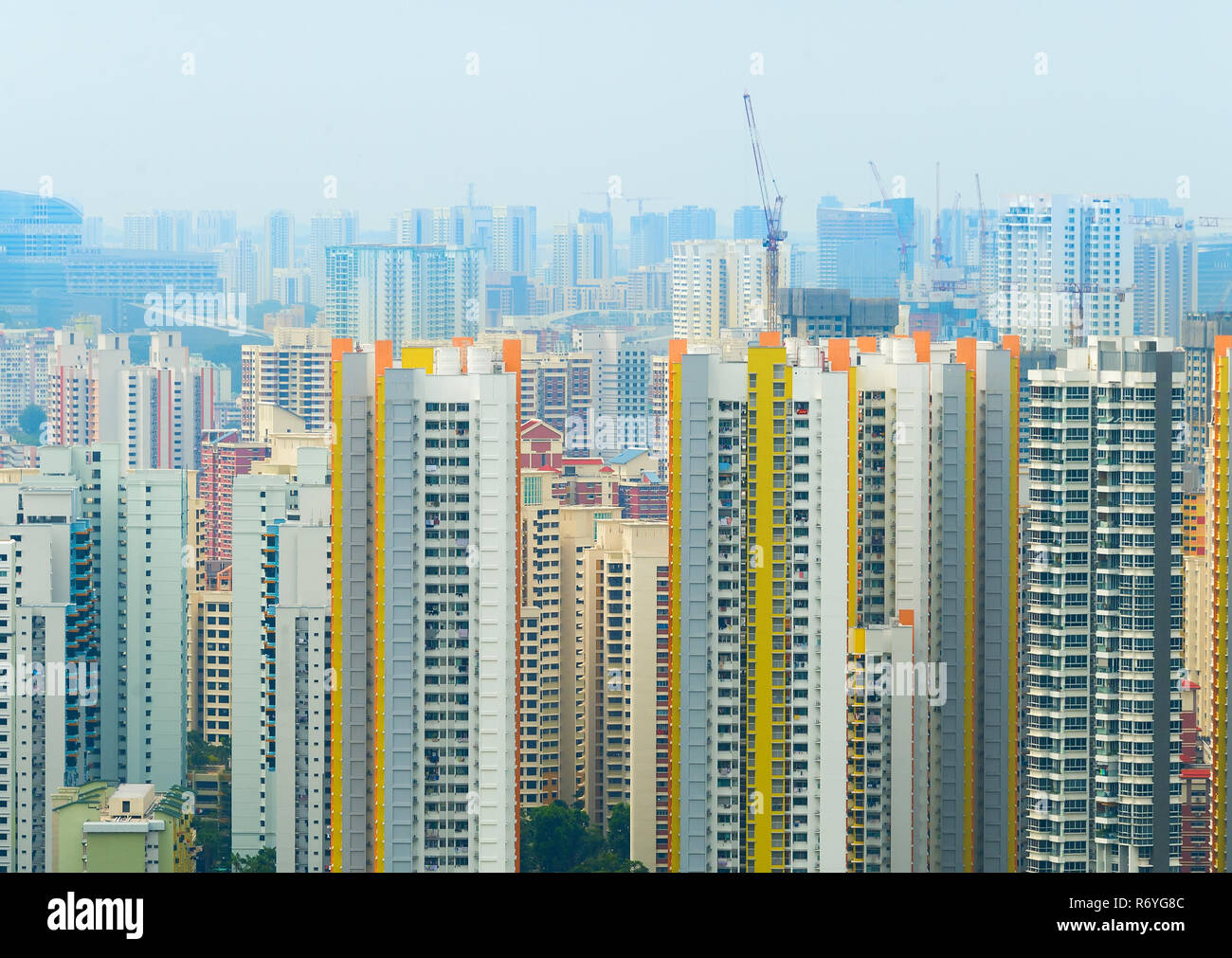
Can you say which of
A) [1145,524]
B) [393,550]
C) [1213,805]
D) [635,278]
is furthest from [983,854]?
[635,278]

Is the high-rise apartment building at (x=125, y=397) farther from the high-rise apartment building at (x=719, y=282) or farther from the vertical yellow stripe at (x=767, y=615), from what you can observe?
the vertical yellow stripe at (x=767, y=615)

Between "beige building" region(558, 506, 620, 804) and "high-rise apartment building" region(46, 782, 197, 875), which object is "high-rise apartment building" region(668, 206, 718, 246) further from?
"high-rise apartment building" region(46, 782, 197, 875)

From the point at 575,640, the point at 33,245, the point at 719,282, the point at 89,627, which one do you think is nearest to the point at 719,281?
the point at 719,282

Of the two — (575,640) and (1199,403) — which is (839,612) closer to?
(1199,403)

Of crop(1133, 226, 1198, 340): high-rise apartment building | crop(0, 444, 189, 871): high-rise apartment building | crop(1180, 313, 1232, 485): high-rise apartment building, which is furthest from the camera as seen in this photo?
crop(1133, 226, 1198, 340): high-rise apartment building

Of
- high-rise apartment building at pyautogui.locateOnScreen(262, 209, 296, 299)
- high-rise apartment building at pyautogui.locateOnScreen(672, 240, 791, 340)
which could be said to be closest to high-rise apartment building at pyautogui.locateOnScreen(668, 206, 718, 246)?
high-rise apartment building at pyautogui.locateOnScreen(672, 240, 791, 340)

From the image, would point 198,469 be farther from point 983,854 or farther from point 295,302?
point 983,854
